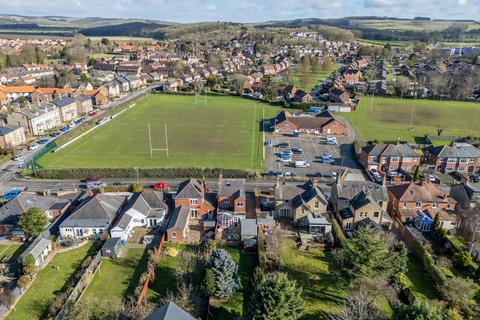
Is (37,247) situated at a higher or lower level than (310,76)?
lower

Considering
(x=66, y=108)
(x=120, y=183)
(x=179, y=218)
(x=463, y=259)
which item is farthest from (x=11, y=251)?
(x=66, y=108)

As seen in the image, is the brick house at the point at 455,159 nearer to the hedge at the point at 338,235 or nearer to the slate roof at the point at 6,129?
the hedge at the point at 338,235

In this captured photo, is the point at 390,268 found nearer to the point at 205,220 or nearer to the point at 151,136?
the point at 205,220

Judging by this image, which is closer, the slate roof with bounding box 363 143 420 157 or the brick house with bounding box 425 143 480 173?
the slate roof with bounding box 363 143 420 157

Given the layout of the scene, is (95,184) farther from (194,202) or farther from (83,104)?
(83,104)

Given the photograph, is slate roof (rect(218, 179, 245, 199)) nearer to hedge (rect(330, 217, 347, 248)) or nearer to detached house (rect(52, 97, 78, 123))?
hedge (rect(330, 217, 347, 248))

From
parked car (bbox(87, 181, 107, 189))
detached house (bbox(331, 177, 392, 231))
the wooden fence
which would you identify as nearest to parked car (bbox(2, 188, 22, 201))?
parked car (bbox(87, 181, 107, 189))
